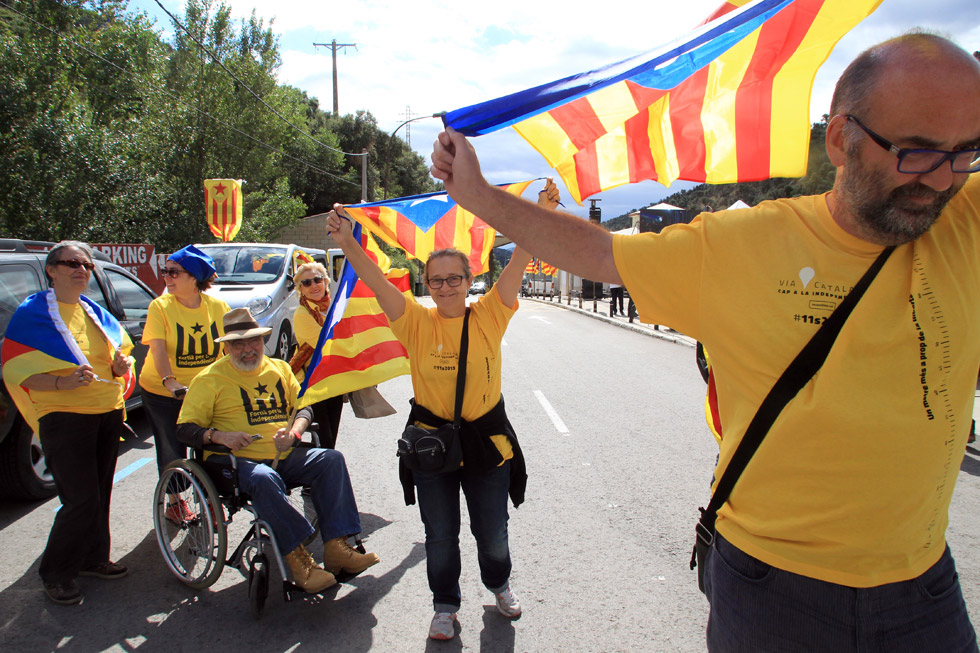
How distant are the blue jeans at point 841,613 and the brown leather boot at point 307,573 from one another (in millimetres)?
2424

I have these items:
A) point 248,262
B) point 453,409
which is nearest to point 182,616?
point 453,409

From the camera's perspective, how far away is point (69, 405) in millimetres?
3771

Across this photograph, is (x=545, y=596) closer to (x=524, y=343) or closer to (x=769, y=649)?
(x=769, y=649)

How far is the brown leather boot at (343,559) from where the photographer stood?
3529 millimetres

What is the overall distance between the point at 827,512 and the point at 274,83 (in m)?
31.6

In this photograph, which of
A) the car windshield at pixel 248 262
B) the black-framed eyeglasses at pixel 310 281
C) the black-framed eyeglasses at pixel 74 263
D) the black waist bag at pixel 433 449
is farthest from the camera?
the car windshield at pixel 248 262

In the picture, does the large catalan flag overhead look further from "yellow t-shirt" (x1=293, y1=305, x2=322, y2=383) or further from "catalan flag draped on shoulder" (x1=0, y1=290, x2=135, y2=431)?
"catalan flag draped on shoulder" (x1=0, y1=290, x2=135, y2=431)

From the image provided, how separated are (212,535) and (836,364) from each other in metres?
3.27

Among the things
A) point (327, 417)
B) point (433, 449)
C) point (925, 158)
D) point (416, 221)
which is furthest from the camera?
point (327, 417)

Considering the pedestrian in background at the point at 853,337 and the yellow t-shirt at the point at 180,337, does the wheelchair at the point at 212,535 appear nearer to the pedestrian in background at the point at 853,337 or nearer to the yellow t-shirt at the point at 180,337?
the yellow t-shirt at the point at 180,337

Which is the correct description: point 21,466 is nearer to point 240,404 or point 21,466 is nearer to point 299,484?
point 240,404

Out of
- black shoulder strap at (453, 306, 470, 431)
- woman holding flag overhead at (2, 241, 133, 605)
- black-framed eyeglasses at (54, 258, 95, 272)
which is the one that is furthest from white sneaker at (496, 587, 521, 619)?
black-framed eyeglasses at (54, 258, 95, 272)

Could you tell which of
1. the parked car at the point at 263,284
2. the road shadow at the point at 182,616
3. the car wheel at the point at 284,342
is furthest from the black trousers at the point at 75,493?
the car wheel at the point at 284,342

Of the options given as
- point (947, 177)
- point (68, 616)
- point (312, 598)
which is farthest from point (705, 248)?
point (68, 616)
